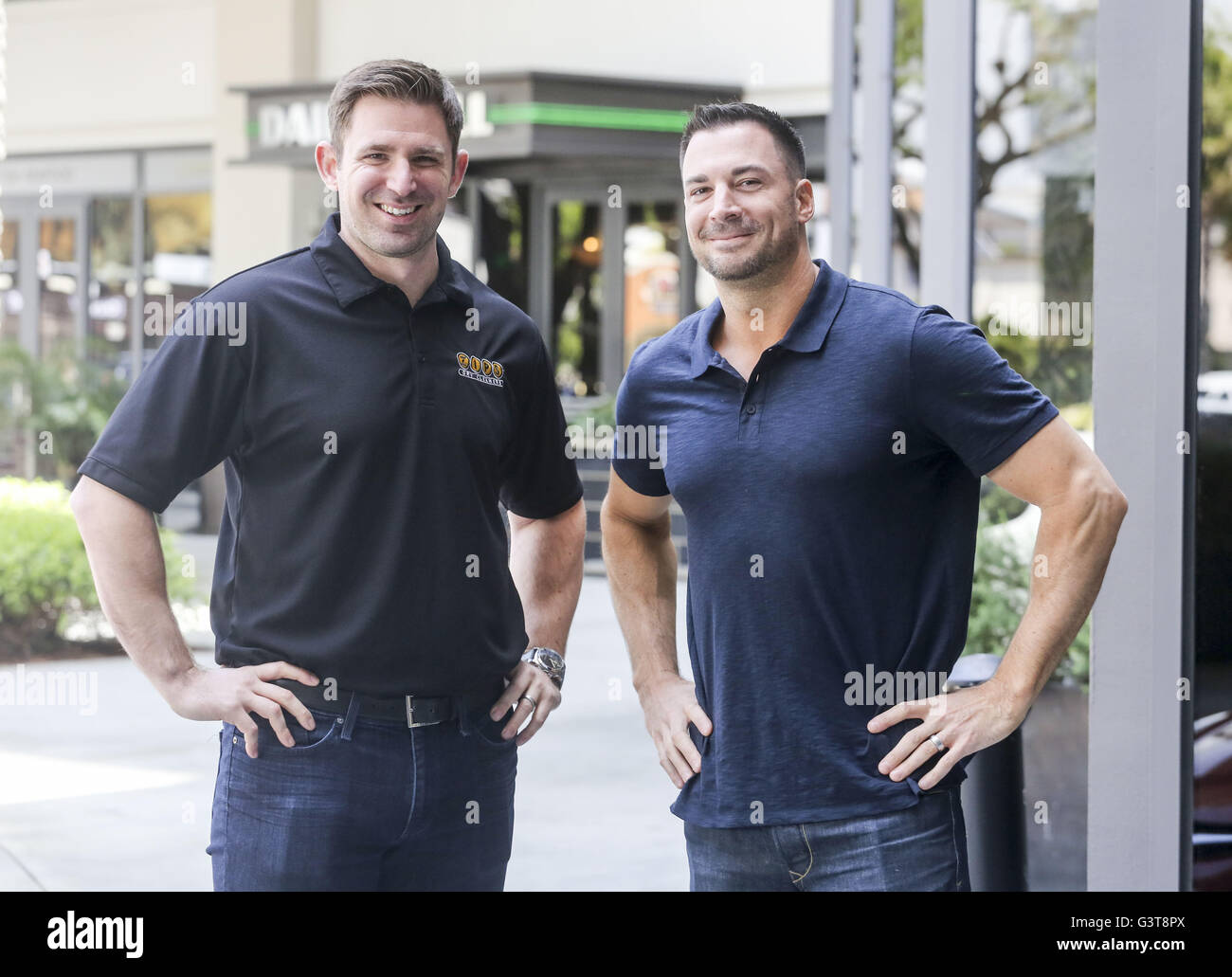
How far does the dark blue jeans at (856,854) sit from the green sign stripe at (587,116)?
12128 mm

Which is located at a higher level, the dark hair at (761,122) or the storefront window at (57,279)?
the storefront window at (57,279)

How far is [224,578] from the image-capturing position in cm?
276

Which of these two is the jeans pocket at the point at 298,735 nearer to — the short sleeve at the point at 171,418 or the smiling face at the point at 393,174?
the short sleeve at the point at 171,418

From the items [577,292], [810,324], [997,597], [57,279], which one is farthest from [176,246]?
[810,324]

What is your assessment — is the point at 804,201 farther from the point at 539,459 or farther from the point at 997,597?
the point at 997,597

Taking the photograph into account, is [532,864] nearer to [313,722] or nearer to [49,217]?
[313,722]

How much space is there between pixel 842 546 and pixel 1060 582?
387 millimetres

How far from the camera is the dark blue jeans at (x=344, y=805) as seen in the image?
8.85ft

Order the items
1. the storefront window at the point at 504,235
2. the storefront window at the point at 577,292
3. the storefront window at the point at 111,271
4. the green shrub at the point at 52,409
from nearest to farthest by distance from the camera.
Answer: the green shrub at the point at 52,409 < the storefront window at the point at 577,292 < the storefront window at the point at 504,235 < the storefront window at the point at 111,271

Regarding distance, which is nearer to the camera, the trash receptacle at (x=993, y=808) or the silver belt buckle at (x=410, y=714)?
the silver belt buckle at (x=410, y=714)

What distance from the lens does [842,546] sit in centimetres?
256

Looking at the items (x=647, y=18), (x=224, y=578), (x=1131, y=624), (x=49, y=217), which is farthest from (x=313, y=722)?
(x=49, y=217)

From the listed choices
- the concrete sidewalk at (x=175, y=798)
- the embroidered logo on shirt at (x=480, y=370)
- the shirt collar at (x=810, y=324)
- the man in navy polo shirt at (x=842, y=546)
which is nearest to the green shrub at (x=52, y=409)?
the concrete sidewalk at (x=175, y=798)
